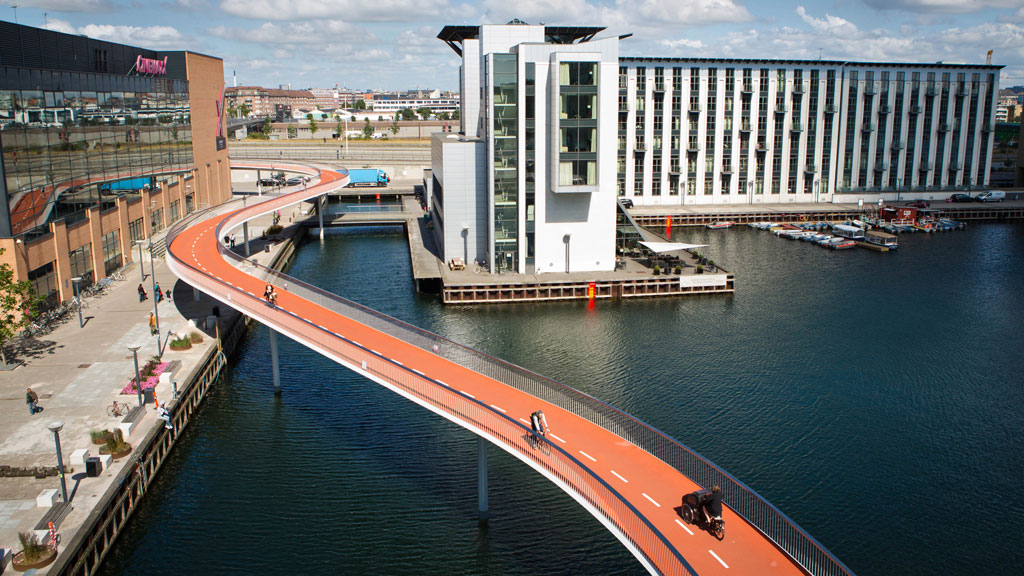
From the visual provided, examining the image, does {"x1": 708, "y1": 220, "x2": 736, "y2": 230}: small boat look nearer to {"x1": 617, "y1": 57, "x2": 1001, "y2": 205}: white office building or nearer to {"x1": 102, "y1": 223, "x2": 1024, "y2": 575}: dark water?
{"x1": 617, "y1": 57, "x2": 1001, "y2": 205}: white office building

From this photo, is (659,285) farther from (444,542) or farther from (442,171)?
(444,542)

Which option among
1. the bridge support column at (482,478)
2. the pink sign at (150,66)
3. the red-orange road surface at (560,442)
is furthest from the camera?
the pink sign at (150,66)

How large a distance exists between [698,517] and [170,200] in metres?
56.4

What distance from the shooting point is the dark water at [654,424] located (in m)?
23.2

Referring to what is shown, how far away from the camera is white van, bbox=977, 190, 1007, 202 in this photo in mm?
85250

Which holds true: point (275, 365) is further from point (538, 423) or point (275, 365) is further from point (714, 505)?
point (714, 505)

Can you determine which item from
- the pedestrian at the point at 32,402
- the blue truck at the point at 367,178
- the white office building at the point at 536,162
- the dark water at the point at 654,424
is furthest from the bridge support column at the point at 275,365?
the blue truck at the point at 367,178

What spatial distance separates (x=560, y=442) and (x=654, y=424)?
9.38m

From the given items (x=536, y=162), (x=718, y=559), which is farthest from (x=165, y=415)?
(x=536, y=162)

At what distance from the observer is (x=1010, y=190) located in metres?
89.4

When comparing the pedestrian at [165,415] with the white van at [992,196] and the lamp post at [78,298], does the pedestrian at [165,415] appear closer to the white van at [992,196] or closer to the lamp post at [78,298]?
the lamp post at [78,298]

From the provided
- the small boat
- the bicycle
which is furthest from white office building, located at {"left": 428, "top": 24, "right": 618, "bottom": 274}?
the small boat

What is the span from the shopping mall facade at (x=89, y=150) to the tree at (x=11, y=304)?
51.4 inches

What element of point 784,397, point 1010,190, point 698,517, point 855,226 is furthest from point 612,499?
point 1010,190
